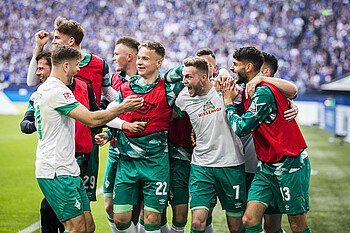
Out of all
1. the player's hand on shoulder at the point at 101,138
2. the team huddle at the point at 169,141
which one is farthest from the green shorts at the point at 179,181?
the player's hand on shoulder at the point at 101,138

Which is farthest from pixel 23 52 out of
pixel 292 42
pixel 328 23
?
pixel 328 23

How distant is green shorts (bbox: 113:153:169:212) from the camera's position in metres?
4.58

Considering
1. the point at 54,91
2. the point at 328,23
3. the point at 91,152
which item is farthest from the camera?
the point at 328,23

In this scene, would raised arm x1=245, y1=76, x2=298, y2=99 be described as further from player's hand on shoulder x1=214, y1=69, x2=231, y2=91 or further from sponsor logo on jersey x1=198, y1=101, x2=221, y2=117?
sponsor logo on jersey x1=198, y1=101, x2=221, y2=117

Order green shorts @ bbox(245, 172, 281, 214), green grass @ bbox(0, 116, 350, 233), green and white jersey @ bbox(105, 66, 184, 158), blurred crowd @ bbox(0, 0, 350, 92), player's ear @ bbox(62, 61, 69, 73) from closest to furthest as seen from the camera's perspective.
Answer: player's ear @ bbox(62, 61, 69, 73), green and white jersey @ bbox(105, 66, 184, 158), green shorts @ bbox(245, 172, 281, 214), green grass @ bbox(0, 116, 350, 233), blurred crowd @ bbox(0, 0, 350, 92)

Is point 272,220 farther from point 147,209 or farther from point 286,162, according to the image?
point 147,209

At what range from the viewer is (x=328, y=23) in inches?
1164

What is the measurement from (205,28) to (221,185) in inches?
1119

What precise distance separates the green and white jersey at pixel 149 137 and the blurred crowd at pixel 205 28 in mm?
22445

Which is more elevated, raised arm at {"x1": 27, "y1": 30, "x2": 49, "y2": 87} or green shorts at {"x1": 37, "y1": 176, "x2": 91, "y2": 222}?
raised arm at {"x1": 27, "y1": 30, "x2": 49, "y2": 87}

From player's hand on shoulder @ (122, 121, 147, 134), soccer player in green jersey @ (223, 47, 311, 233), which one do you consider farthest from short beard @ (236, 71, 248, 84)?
player's hand on shoulder @ (122, 121, 147, 134)

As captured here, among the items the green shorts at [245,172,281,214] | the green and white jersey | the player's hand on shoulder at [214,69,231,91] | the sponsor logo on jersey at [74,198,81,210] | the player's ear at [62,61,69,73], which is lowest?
the green shorts at [245,172,281,214]

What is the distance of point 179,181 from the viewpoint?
5094mm

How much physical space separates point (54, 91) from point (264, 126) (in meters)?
1.98
